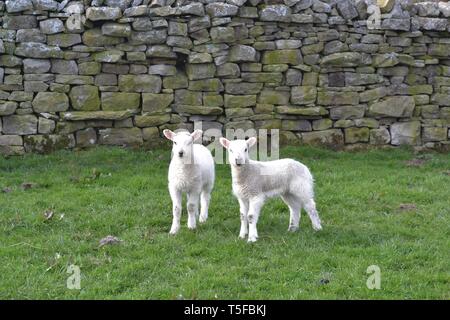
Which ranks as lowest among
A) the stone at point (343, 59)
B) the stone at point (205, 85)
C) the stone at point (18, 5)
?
the stone at point (205, 85)


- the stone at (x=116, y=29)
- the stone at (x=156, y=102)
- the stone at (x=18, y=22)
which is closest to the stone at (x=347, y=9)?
the stone at (x=156, y=102)

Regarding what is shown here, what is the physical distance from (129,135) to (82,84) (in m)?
1.37

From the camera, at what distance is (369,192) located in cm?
1055

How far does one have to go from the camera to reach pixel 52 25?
502 inches

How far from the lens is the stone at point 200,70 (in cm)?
1331

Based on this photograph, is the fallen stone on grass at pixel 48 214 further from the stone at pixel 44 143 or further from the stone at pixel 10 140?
the stone at pixel 10 140

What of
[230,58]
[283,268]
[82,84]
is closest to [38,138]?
[82,84]

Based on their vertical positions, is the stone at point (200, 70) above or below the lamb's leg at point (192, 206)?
above

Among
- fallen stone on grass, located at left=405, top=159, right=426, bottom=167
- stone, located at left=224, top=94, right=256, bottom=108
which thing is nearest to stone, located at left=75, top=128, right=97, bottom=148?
stone, located at left=224, top=94, right=256, bottom=108

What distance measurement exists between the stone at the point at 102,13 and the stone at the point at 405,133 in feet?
20.7

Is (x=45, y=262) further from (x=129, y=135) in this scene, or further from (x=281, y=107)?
(x=281, y=107)

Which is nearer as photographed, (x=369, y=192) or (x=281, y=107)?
(x=369, y=192)

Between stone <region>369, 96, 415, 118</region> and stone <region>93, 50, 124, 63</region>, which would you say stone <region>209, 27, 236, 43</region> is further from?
stone <region>369, 96, 415, 118</region>

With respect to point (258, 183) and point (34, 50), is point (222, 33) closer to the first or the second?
point (34, 50)
